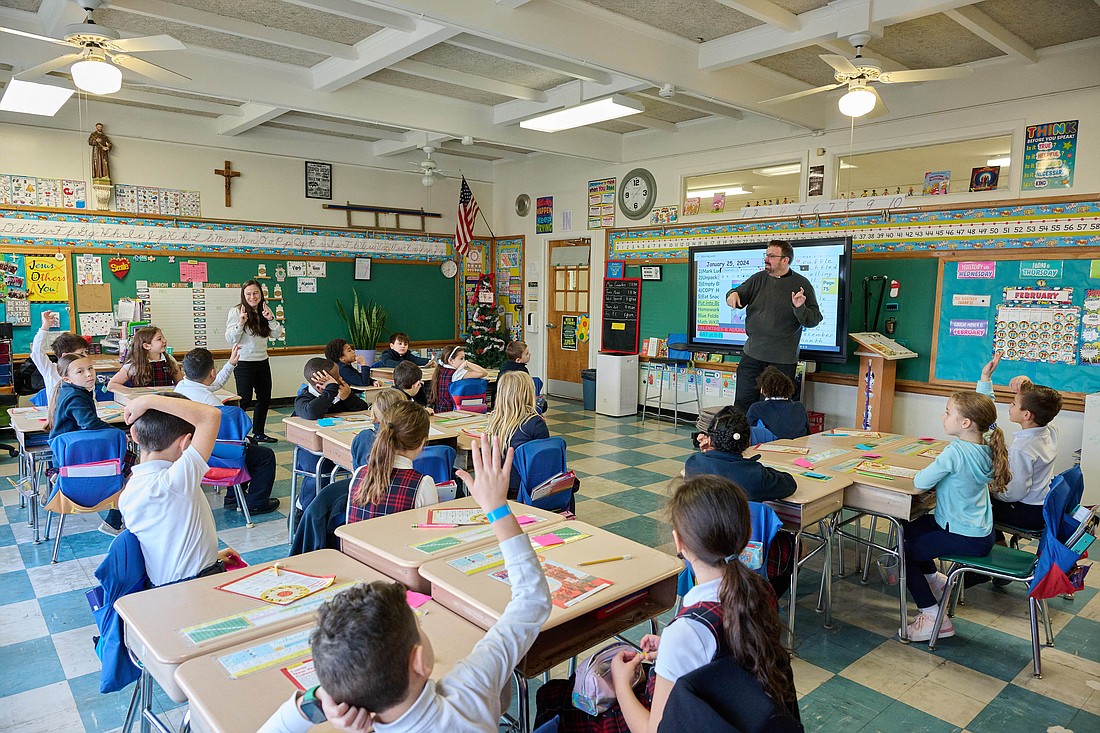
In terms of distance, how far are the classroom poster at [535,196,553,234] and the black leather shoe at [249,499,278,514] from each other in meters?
5.97

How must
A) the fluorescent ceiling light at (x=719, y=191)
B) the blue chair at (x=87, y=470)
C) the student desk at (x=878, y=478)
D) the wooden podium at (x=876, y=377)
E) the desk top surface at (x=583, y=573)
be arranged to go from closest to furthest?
the desk top surface at (x=583, y=573) → the student desk at (x=878, y=478) → the blue chair at (x=87, y=470) → the wooden podium at (x=876, y=377) → the fluorescent ceiling light at (x=719, y=191)

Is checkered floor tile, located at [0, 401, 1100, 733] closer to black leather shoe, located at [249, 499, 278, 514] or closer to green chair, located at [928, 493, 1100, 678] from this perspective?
green chair, located at [928, 493, 1100, 678]

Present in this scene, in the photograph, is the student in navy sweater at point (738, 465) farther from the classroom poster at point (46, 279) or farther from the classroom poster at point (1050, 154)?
the classroom poster at point (46, 279)

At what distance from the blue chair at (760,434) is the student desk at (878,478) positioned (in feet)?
0.92

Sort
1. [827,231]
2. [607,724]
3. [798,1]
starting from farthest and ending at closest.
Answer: [827,231], [798,1], [607,724]

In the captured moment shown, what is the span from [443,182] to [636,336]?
383 cm

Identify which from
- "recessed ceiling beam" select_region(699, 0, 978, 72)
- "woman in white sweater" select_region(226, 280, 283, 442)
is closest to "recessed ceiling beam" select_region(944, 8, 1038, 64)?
"recessed ceiling beam" select_region(699, 0, 978, 72)

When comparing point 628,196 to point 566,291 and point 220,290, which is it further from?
point 220,290

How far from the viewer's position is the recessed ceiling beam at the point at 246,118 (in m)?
7.39

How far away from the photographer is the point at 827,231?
23.1ft

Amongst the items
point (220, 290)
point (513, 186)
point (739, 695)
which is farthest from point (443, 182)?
point (739, 695)

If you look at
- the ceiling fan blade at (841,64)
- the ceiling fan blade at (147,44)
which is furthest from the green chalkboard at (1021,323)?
the ceiling fan blade at (147,44)

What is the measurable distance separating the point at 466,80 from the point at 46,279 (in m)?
4.93

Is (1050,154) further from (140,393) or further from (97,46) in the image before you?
(140,393)
